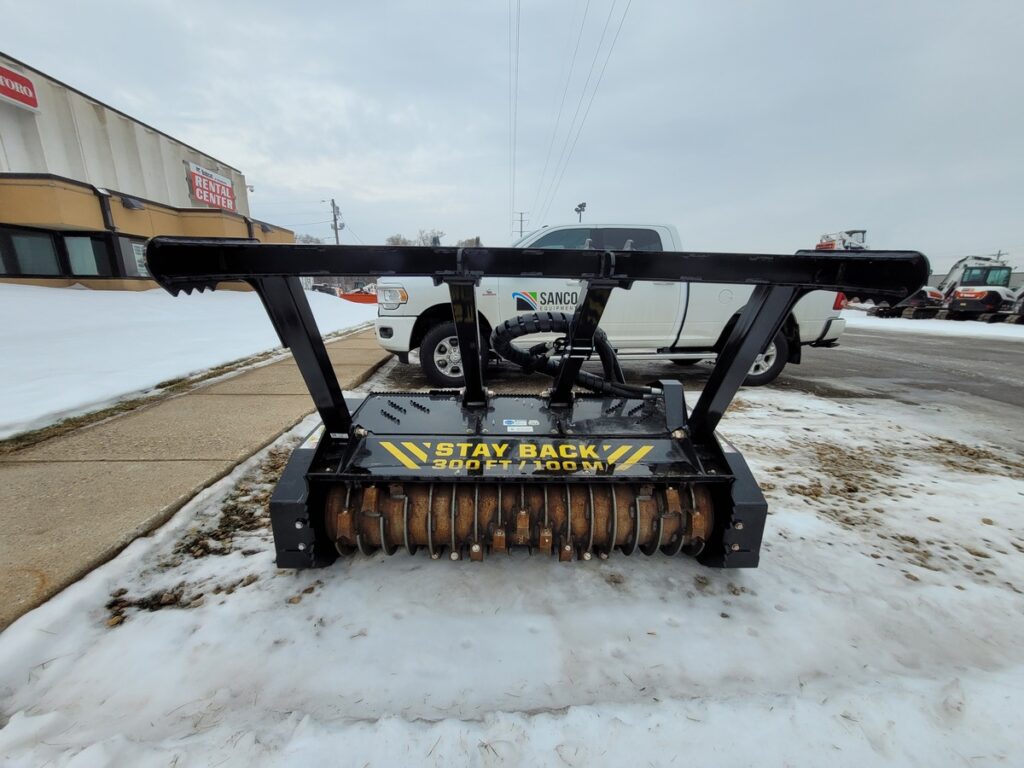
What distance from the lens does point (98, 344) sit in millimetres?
6871

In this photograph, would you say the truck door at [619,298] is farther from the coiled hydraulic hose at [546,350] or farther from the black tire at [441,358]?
the coiled hydraulic hose at [546,350]

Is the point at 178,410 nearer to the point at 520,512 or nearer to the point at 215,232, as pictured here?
the point at 520,512

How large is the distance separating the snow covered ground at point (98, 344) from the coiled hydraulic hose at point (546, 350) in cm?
392

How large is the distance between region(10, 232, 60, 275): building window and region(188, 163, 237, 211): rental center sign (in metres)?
10.7

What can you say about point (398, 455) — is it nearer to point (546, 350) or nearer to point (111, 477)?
point (546, 350)

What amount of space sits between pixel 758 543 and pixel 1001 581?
1.24 meters

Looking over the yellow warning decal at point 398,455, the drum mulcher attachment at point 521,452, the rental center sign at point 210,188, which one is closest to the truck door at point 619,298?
the drum mulcher attachment at point 521,452

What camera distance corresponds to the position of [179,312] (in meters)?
12.1

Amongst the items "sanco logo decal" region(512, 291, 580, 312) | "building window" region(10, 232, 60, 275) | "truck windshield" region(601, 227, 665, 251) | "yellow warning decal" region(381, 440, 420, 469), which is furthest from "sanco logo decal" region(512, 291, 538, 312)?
"building window" region(10, 232, 60, 275)

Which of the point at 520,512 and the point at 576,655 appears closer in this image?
the point at 576,655

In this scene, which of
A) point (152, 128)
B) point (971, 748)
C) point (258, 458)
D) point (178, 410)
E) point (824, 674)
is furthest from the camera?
point (152, 128)

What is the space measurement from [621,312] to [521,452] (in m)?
4.17

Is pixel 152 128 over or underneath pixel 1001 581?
over

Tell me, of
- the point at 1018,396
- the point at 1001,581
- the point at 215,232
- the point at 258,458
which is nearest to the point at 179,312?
the point at 215,232
